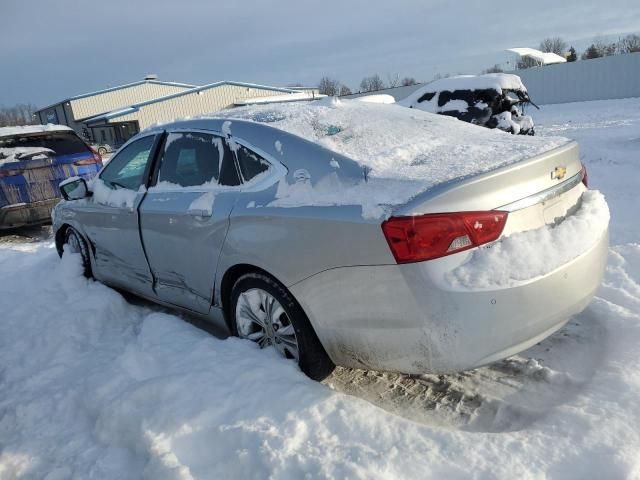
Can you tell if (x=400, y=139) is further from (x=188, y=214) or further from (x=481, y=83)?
(x=481, y=83)

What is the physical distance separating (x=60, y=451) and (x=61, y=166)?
6094 mm

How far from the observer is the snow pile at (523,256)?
7.08 feet

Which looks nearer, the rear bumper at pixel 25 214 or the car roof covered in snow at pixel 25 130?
the rear bumper at pixel 25 214

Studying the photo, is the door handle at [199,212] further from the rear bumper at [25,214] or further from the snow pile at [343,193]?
the rear bumper at [25,214]

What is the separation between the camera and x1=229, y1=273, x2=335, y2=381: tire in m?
2.72

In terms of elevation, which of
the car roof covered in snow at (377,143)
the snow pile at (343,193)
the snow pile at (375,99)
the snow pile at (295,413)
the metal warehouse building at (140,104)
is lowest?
the snow pile at (295,413)

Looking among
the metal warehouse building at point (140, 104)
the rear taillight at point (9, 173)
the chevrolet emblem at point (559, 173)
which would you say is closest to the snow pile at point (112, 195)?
the chevrolet emblem at point (559, 173)

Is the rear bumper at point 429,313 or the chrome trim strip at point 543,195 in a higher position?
the chrome trim strip at point 543,195

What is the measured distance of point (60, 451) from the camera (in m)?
2.56

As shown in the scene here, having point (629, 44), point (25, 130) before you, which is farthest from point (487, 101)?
point (629, 44)

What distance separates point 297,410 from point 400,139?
5.02ft

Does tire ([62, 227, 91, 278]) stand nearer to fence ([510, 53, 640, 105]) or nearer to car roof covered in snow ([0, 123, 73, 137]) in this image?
car roof covered in snow ([0, 123, 73, 137])

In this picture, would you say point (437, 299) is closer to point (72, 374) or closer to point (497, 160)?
point (497, 160)

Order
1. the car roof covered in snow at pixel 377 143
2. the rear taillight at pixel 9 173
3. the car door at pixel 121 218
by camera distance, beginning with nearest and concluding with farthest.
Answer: the car roof covered in snow at pixel 377 143 < the car door at pixel 121 218 < the rear taillight at pixel 9 173
